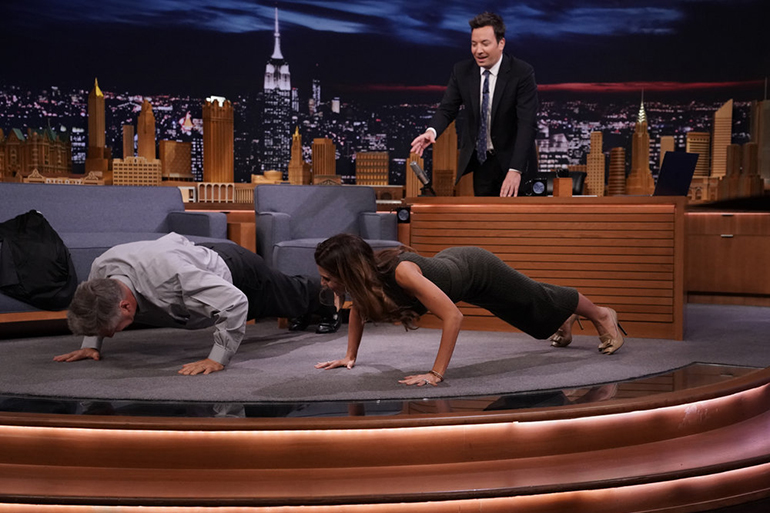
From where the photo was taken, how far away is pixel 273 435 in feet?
6.67

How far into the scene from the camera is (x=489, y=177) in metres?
4.32

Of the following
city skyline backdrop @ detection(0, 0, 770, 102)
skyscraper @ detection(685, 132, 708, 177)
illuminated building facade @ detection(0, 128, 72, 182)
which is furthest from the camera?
city skyline backdrop @ detection(0, 0, 770, 102)

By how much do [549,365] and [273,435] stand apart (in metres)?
1.43

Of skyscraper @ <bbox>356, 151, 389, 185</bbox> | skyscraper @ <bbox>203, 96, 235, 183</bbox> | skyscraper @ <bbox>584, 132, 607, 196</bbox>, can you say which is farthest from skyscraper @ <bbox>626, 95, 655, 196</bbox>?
skyscraper @ <bbox>203, 96, 235, 183</bbox>

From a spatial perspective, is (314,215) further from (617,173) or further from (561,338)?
(617,173)

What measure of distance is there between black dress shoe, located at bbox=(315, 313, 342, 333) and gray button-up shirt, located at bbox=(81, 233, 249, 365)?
1.15m

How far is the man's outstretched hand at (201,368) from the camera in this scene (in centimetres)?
274

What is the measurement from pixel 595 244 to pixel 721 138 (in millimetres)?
4403

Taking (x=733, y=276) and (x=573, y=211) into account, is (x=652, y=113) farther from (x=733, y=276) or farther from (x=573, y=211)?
(x=573, y=211)

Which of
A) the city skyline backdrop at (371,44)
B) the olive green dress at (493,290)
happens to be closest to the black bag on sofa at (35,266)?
the olive green dress at (493,290)

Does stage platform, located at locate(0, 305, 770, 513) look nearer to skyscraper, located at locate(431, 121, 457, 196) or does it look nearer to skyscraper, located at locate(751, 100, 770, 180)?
skyscraper, located at locate(431, 121, 457, 196)

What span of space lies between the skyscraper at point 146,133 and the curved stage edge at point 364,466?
5.41m

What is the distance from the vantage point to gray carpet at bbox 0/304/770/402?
8.27ft

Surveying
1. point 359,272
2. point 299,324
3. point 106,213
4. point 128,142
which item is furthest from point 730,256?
point 128,142
